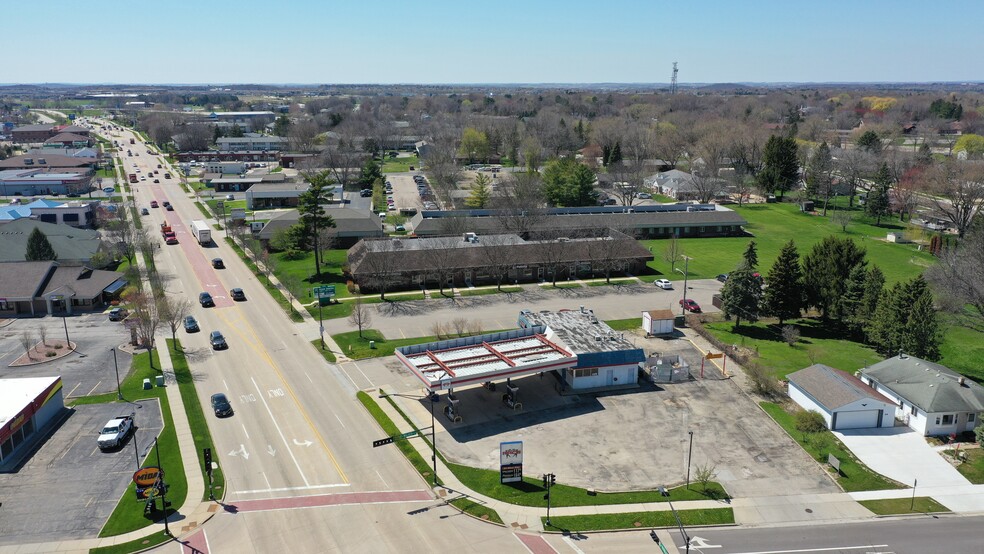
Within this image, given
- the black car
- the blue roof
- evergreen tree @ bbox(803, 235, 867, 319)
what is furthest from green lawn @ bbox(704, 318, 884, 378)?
the black car

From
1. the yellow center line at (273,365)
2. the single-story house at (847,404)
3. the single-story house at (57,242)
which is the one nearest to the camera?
the yellow center line at (273,365)

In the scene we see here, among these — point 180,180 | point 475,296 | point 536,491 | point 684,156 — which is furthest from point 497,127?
point 536,491

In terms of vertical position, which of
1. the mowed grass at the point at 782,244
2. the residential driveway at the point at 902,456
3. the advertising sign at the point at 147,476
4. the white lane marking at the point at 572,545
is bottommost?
the white lane marking at the point at 572,545

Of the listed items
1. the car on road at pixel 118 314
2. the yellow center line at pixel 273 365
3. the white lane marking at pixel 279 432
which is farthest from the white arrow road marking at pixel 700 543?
the car on road at pixel 118 314

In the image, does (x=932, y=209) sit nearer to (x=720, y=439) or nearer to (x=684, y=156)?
(x=684, y=156)

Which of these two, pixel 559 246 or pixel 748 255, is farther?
pixel 559 246

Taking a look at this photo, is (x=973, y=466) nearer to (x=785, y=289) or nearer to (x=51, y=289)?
(x=785, y=289)

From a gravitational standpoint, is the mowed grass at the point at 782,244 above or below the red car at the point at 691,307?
above

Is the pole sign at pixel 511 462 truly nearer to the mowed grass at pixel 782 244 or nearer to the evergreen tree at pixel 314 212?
the evergreen tree at pixel 314 212
